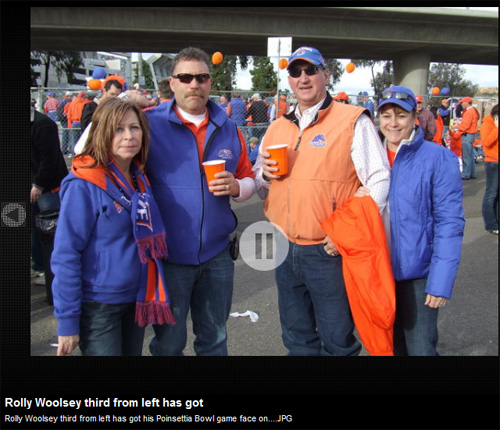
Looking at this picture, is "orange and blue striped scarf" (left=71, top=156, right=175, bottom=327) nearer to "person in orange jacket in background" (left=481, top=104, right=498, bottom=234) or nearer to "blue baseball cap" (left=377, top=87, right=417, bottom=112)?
"blue baseball cap" (left=377, top=87, right=417, bottom=112)

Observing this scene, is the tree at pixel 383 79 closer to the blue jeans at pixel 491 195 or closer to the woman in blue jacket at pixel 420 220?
the blue jeans at pixel 491 195

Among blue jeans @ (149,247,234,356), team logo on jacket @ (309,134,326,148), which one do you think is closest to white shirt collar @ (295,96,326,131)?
team logo on jacket @ (309,134,326,148)

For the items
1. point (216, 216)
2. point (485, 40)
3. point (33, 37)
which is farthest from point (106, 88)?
point (485, 40)

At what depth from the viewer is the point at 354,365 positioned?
6.13 ft

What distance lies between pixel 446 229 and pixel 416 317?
1.57 feet

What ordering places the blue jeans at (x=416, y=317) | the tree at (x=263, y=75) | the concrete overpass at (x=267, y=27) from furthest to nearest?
1. the tree at (x=263, y=75)
2. the concrete overpass at (x=267, y=27)
3. the blue jeans at (x=416, y=317)

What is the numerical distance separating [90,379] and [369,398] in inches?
45.5

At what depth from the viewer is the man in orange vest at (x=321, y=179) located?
2246 millimetres

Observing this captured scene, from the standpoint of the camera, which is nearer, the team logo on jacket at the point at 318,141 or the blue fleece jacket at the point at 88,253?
the blue fleece jacket at the point at 88,253

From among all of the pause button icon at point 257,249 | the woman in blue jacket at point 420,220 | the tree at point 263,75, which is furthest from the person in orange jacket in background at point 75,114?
the tree at point 263,75

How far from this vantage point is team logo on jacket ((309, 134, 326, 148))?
227cm

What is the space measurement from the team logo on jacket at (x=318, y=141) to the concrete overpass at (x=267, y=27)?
15.2m

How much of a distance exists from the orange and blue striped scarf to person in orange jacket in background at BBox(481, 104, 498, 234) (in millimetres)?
5335

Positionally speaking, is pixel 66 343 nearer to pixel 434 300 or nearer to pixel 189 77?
pixel 189 77
